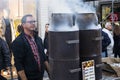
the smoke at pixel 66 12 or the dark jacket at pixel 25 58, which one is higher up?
the smoke at pixel 66 12

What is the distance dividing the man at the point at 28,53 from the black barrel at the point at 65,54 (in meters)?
0.75

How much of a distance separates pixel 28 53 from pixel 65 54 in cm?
95

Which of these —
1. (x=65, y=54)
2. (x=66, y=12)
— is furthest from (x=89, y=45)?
(x=66, y=12)

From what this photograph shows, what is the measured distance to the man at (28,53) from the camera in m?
4.92

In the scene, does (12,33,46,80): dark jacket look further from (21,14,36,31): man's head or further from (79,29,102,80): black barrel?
(79,29,102,80): black barrel

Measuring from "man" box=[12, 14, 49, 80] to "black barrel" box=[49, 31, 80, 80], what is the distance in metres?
0.75

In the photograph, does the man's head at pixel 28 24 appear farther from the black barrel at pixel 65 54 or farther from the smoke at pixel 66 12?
the black barrel at pixel 65 54

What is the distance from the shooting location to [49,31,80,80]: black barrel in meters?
4.15

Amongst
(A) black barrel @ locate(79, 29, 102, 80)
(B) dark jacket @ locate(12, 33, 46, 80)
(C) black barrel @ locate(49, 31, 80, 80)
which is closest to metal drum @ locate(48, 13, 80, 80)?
(C) black barrel @ locate(49, 31, 80, 80)

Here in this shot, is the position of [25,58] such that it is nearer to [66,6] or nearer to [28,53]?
[28,53]

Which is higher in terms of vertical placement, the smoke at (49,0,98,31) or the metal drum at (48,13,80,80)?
the smoke at (49,0,98,31)

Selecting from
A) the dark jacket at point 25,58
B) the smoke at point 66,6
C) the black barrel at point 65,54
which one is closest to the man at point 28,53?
the dark jacket at point 25,58

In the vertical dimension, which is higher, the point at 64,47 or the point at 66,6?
the point at 66,6

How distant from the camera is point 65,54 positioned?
4.19 metres
